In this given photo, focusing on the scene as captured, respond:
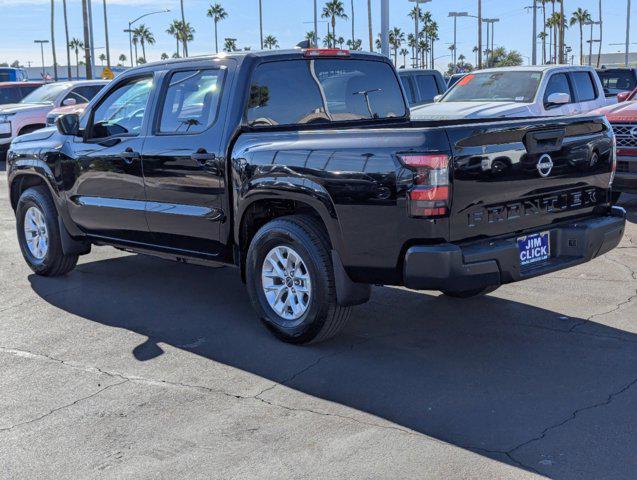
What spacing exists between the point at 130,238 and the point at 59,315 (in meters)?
0.83

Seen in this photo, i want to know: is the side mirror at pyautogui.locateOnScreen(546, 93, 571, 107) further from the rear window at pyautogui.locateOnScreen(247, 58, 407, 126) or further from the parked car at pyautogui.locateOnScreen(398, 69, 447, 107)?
the rear window at pyautogui.locateOnScreen(247, 58, 407, 126)

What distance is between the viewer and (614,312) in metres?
6.05

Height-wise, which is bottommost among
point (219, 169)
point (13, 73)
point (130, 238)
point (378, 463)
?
point (378, 463)

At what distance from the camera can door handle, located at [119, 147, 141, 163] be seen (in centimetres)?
637

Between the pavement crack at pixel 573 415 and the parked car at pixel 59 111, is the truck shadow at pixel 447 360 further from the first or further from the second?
the parked car at pixel 59 111

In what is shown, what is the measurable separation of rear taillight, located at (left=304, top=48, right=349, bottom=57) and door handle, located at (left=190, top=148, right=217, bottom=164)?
1.08 meters

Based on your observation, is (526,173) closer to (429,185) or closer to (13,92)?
(429,185)

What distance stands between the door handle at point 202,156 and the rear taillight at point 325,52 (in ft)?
3.56

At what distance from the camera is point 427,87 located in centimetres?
1753

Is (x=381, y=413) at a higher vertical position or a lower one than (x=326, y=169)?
lower

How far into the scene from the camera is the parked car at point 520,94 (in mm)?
12406

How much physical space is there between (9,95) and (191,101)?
1753cm

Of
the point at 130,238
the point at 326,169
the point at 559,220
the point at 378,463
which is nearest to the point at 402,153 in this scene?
the point at 326,169

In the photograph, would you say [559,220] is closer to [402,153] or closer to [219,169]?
[402,153]
